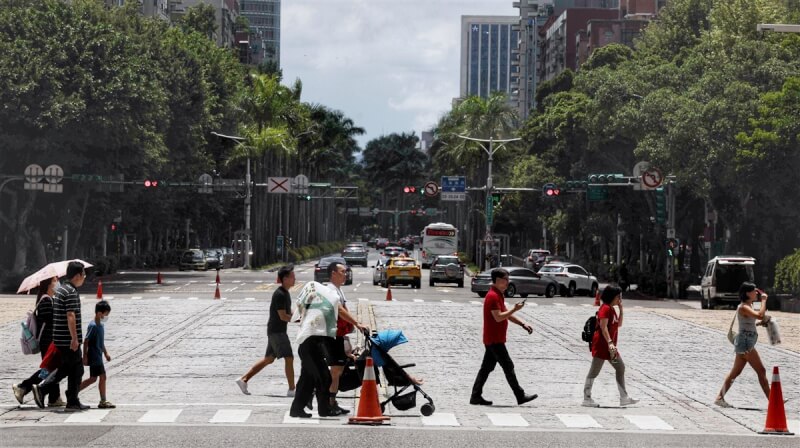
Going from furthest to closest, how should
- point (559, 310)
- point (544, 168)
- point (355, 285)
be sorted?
point (544, 168), point (355, 285), point (559, 310)

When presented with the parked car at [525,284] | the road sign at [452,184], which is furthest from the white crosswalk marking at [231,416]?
the road sign at [452,184]

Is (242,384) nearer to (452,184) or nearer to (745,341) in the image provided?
(745,341)

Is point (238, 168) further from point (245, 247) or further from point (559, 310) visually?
point (559, 310)

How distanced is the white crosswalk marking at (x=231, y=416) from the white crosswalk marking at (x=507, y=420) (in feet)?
9.76

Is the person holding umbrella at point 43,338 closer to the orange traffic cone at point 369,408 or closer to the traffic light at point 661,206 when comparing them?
the orange traffic cone at point 369,408

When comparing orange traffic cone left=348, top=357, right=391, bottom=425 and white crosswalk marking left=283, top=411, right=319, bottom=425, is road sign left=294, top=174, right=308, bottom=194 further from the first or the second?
orange traffic cone left=348, top=357, right=391, bottom=425

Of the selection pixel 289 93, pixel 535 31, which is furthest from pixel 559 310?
pixel 535 31

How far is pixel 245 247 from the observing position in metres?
98.1

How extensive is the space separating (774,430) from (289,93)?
3560 inches

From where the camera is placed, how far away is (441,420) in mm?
17047

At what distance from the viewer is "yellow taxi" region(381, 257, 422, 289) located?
6700cm

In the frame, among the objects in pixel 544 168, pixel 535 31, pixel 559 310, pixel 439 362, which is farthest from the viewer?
pixel 535 31

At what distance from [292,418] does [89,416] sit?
7.96ft

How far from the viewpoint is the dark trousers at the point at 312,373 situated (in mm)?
16703
